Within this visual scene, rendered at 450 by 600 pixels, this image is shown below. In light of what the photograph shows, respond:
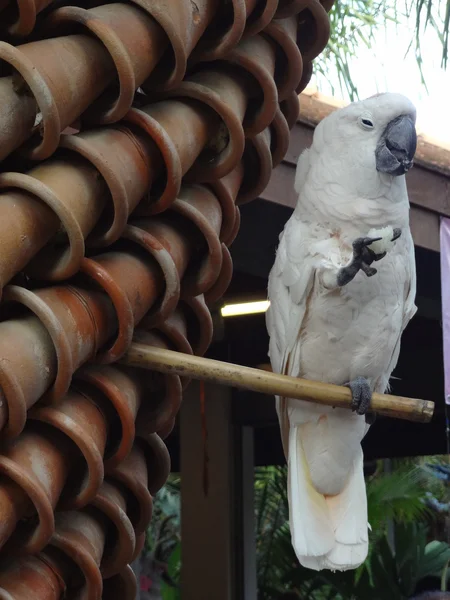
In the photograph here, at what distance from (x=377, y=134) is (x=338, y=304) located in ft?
0.91

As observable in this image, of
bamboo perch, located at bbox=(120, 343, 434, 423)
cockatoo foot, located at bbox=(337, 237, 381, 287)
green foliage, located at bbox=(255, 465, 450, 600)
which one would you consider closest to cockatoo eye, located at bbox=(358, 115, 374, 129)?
cockatoo foot, located at bbox=(337, 237, 381, 287)

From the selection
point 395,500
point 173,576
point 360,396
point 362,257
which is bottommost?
point 360,396

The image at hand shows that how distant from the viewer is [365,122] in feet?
4.67

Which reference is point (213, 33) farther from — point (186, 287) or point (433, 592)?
point (433, 592)

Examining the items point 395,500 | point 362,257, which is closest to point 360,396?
point 362,257

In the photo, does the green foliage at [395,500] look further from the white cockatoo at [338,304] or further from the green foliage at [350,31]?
the white cockatoo at [338,304]

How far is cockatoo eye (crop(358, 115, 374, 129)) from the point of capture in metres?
1.41

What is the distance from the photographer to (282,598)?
16.1 feet

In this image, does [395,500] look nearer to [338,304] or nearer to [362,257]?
[338,304]

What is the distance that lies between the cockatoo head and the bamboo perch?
44 centimetres

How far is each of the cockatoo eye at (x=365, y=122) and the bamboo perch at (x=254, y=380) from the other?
51cm

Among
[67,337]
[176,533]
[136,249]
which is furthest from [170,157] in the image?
[176,533]

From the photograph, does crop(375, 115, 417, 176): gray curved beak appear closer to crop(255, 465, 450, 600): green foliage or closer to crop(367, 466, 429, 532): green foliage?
crop(255, 465, 450, 600): green foliage

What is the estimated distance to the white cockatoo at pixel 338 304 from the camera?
4.43 feet
